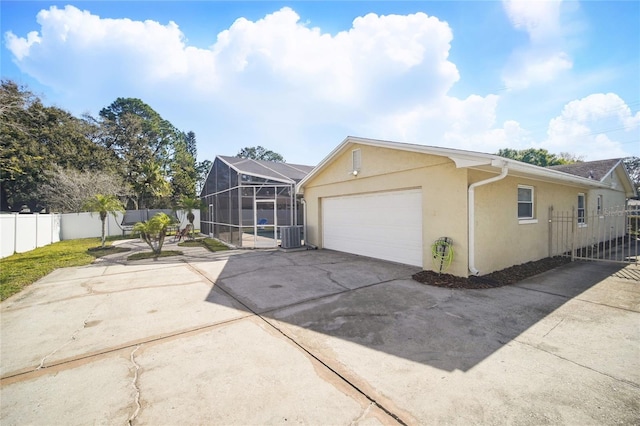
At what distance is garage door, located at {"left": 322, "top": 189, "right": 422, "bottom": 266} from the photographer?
7.70m

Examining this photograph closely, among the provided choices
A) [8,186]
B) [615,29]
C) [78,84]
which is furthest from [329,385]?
[8,186]

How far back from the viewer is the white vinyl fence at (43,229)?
1092cm

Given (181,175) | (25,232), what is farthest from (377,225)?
(181,175)

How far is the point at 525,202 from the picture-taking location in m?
7.86

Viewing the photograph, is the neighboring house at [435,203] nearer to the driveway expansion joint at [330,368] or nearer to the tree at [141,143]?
the driveway expansion joint at [330,368]

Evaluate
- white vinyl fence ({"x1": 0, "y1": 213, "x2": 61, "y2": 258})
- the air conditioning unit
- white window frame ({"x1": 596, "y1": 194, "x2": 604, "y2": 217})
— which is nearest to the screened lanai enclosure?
the air conditioning unit

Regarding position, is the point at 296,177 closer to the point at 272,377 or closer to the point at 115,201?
the point at 115,201

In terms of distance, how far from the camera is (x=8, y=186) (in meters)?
23.6

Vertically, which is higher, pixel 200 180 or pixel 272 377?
pixel 200 180

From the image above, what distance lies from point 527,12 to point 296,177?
396 inches

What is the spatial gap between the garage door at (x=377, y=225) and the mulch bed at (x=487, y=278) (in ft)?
3.91

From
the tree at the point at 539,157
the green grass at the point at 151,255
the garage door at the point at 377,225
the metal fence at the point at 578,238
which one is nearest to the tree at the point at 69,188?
the green grass at the point at 151,255

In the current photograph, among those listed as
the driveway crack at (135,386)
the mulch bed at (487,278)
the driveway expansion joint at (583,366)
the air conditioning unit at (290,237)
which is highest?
the air conditioning unit at (290,237)

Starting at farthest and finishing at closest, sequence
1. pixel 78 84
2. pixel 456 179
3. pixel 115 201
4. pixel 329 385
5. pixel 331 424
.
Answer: pixel 115 201 → pixel 78 84 → pixel 456 179 → pixel 329 385 → pixel 331 424
